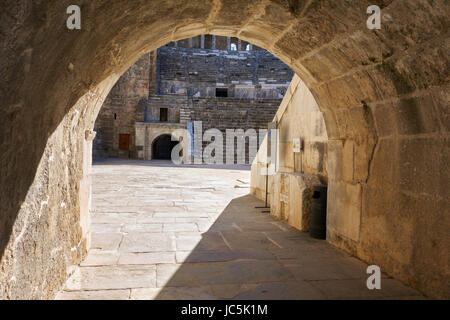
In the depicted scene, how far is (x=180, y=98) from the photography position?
2752 centimetres

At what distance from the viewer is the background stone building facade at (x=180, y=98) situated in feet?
81.7

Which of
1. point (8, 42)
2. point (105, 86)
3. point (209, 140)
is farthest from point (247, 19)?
point (209, 140)

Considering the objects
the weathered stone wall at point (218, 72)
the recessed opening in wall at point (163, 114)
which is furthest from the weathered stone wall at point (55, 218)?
the weathered stone wall at point (218, 72)

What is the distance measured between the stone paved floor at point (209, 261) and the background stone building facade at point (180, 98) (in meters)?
18.4

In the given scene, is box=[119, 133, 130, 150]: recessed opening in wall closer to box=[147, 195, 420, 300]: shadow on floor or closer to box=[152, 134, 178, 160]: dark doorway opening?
box=[152, 134, 178, 160]: dark doorway opening

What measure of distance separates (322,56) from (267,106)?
22762 millimetres

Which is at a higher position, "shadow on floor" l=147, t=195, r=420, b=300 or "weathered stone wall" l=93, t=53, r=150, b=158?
"weathered stone wall" l=93, t=53, r=150, b=158

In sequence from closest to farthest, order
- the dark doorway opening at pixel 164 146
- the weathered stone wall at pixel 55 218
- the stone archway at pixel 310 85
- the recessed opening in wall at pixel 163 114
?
1. the stone archway at pixel 310 85
2. the weathered stone wall at pixel 55 218
3. the recessed opening in wall at pixel 163 114
4. the dark doorway opening at pixel 164 146

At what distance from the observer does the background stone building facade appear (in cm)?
2489

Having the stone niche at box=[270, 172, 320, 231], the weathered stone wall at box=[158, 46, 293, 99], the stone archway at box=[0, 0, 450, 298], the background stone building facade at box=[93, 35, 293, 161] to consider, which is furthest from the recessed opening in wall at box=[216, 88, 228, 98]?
the stone archway at box=[0, 0, 450, 298]

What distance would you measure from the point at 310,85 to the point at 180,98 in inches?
937

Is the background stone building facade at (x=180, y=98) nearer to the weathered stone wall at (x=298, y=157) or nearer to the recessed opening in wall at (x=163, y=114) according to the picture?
the recessed opening in wall at (x=163, y=114)

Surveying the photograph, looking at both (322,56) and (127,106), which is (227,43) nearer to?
(127,106)

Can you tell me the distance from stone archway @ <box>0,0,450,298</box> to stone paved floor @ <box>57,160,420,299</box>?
0.31m
